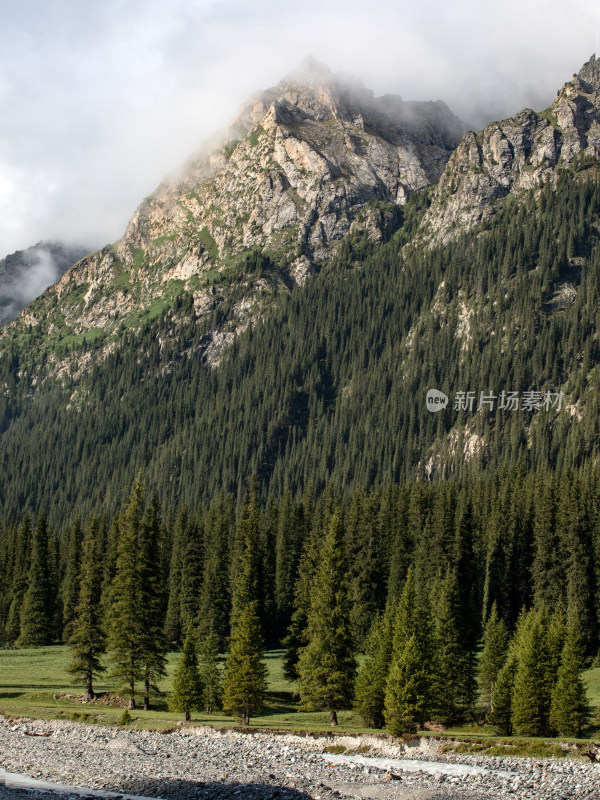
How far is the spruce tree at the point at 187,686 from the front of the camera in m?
66.0

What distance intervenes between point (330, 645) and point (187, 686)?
473 inches

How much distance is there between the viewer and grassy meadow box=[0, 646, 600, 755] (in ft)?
199

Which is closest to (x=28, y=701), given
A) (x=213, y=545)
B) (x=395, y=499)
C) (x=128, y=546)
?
(x=128, y=546)

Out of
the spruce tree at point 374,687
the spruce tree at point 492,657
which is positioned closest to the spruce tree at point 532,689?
the spruce tree at point 374,687

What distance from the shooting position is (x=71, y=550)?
129000mm

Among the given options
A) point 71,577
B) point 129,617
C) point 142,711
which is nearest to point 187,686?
point 142,711

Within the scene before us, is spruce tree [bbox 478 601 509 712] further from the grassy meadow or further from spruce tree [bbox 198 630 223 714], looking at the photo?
spruce tree [bbox 198 630 223 714]

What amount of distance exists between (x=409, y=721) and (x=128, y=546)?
28729 millimetres

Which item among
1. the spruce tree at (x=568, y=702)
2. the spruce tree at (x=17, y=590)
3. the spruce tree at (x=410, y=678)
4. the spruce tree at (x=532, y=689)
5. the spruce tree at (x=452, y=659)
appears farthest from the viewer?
the spruce tree at (x=17, y=590)

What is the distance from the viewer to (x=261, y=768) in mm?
47062

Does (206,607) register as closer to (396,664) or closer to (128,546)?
(128,546)

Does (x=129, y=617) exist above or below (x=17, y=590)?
above

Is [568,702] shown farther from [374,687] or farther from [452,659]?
[374,687]

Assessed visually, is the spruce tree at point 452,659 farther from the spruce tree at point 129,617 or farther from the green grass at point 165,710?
the spruce tree at point 129,617
